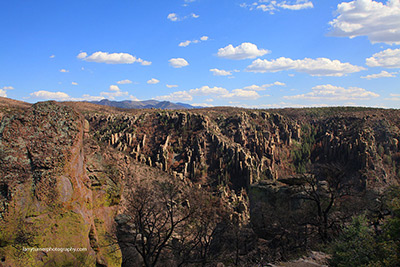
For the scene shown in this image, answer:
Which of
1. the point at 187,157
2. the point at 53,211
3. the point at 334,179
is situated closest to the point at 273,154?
the point at 187,157

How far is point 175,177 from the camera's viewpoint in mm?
58656

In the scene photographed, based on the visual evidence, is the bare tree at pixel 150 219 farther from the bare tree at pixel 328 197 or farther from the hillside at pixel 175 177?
the bare tree at pixel 328 197

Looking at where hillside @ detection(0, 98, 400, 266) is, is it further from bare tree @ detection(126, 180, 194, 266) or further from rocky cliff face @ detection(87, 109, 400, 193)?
bare tree @ detection(126, 180, 194, 266)

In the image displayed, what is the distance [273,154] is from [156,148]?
128 ft

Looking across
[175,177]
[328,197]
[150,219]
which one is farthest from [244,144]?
[150,219]

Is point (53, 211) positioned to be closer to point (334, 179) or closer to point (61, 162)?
point (61, 162)

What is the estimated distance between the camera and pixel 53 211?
11.2 m

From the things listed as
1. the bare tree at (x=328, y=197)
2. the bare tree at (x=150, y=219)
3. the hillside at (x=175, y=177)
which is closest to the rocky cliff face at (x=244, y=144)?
the hillside at (x=175, y=177)

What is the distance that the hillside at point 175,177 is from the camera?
11023 mm

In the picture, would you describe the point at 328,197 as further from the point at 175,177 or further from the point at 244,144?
the point at 244,144

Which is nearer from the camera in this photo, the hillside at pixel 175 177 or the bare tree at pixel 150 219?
the hillside at pixel 175 177

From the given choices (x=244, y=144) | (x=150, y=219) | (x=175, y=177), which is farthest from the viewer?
(x=244, y=144)

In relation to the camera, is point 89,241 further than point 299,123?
No

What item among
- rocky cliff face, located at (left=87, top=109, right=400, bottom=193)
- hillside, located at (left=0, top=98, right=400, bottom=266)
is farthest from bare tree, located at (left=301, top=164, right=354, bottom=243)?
rocky cliff face, located at (left=87, top=109, right=400, bottom=193)
